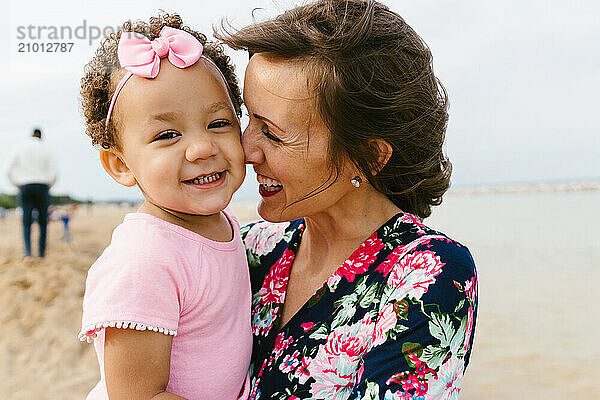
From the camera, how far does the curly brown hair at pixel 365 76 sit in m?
1.79

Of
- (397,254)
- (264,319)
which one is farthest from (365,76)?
(264,319)

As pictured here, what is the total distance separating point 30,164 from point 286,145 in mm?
6819

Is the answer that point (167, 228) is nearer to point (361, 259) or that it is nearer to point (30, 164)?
point (361, 259)

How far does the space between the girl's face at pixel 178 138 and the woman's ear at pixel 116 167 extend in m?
0.04

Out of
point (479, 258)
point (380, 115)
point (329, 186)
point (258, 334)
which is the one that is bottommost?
point (479, 258)

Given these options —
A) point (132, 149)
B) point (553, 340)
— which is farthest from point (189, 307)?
point (553, 340)

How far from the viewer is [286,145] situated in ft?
6.03

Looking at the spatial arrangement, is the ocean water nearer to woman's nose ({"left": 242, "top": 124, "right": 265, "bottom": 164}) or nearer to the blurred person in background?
woman's nose ({"left": 242, "top": 124, "right": 265, "bottom": 164})

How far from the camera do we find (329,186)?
1.92 metres

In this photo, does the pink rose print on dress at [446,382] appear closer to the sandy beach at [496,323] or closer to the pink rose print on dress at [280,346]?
the pink rose print on dress at [280,346]

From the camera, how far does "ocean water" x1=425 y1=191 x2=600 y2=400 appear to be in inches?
218

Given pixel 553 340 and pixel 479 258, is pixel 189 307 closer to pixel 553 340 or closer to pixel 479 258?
pixel 553 340

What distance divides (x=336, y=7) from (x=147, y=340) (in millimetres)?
1028

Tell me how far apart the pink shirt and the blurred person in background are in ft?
21.7
